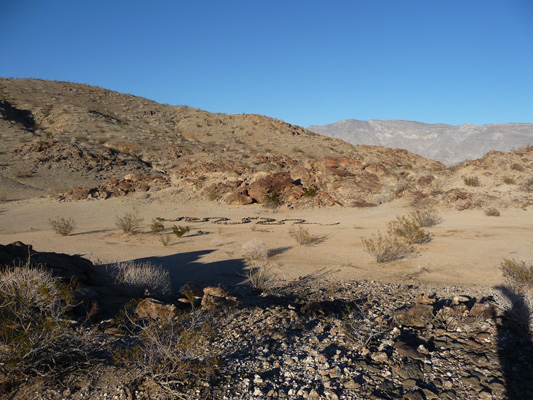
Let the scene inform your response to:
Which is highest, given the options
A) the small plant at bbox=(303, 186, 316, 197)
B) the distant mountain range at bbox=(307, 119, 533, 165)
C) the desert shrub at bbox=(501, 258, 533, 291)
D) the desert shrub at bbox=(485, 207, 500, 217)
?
the distant mountain range at bbox=(307, 119, 533, 165)

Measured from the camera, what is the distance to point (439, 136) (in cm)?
12394

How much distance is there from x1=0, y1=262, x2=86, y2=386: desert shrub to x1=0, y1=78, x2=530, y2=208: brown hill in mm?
15284

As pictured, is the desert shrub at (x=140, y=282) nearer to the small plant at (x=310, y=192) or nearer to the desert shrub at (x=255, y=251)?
the desert shrub at (x=255, y=251)

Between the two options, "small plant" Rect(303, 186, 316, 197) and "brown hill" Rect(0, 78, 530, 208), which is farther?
"brown hill" Rect(0, 78, 530, 208)

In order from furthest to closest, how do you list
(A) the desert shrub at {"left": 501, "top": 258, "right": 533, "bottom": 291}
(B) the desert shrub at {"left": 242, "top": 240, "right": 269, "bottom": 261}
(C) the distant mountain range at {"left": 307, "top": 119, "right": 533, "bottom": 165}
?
1. (C) the distant mountain range at {"left": 307, "top": 119, "right": 533, "bottom": 165}
2. (B) the desert shrub at {"left": 242, "top": 240, "right": 269, "bottom": 261}
3. (A) the desert shrub at {"left": 501, "top": 258, "right": 533, "bottom": 291}

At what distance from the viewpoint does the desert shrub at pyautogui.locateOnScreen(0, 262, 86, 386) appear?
9.84 ft

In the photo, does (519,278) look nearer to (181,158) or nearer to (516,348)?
(516,348)

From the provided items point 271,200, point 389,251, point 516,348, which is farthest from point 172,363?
point 271,200

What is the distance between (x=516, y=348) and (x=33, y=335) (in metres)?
5.37

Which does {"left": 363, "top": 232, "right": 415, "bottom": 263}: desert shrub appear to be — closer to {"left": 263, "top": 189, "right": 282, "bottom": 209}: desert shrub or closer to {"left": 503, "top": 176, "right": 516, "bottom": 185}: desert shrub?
{"left": 263, "top": 189, "right": 282, "bottom": 209}: desert shrub

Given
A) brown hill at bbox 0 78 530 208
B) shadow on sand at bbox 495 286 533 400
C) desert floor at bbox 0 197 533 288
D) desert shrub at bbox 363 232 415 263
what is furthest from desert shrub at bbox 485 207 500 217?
shadow on sand at bbox 495 286 533 400

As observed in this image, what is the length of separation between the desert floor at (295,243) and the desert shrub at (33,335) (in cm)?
338

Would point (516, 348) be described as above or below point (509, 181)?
below

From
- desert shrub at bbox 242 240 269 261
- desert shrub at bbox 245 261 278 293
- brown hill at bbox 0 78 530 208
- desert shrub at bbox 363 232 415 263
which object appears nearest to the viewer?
desert shrub at bbox 245 261 278 293
